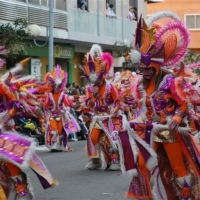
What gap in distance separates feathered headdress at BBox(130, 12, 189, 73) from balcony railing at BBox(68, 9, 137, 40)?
2063 cm

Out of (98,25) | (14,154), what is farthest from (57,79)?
(98,25)

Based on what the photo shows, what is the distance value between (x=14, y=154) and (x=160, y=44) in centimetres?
210

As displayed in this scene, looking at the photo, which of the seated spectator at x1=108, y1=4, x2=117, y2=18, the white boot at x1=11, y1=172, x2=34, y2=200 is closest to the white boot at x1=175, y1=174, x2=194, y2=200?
the white boot at x1=11, y1=172, x2=34, y2=200

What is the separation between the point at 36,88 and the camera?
336 inches

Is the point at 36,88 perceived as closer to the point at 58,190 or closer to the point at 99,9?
the point at 58,190

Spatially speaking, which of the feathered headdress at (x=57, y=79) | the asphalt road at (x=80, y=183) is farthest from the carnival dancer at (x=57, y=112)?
the asphalt road at (x=80, y=183)

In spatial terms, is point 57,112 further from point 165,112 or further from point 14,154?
point 14,154

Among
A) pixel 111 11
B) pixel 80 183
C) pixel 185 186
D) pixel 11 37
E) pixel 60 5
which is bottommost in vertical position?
pixel 80 183

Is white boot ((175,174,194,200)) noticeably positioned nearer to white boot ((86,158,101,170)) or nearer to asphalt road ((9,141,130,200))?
asphalt road ((9,141,130,200))

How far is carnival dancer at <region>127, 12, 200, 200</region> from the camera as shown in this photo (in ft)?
25.6

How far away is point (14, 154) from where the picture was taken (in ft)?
24.2

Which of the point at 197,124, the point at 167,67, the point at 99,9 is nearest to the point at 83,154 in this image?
the point at 197,124

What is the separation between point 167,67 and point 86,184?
10.5 ft

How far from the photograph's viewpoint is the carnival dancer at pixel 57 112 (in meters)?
16.6
